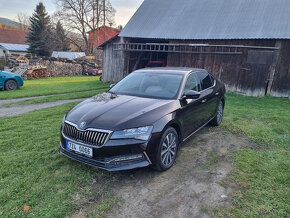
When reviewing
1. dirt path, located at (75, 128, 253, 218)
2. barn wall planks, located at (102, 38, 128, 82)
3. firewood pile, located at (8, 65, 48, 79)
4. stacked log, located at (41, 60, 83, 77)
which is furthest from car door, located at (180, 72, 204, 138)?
stacked log, located at (41, 60, 83, 77)

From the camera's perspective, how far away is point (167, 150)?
335cm

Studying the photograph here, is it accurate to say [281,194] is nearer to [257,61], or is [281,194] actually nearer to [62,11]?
[257,61]

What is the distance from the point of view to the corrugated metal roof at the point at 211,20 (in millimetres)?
11266

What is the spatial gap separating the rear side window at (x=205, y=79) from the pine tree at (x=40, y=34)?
35824 millimetres

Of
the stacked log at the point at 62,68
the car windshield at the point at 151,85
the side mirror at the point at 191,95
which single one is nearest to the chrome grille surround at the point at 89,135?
the car windshield at the point at 151,85

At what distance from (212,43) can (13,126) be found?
36.8 ft

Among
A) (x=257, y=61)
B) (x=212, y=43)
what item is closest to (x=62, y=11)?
(x=212, y=43)

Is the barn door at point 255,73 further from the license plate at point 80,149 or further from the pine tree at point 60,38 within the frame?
the pine tree at point 60,38

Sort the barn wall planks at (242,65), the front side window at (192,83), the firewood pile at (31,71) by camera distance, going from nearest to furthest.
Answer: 1. the front side window at (192,83)
2. the barn wall planks at (242,65)
3. the firewood pile at (31,71)

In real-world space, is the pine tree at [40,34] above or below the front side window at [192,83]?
above

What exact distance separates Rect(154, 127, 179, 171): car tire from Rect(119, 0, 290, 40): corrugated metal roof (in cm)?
1018

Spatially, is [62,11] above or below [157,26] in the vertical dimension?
above

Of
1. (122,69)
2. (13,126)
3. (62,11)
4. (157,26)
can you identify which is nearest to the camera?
(13,126)

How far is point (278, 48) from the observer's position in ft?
34.7
